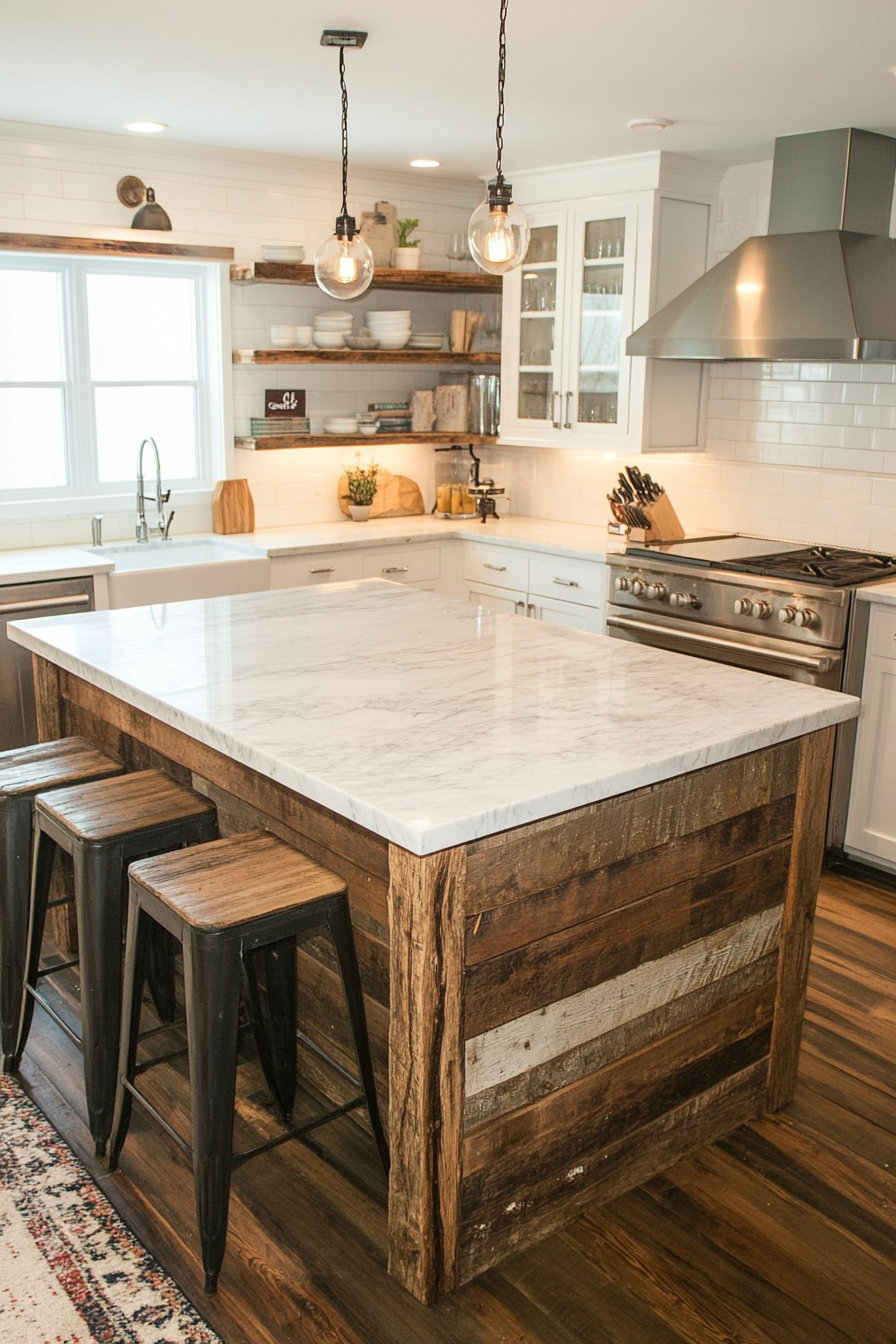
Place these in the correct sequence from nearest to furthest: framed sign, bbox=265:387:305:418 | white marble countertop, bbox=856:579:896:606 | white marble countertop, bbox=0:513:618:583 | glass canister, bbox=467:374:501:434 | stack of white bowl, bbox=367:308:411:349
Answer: white marble countertop, bbox=856:579:896:606, white marble countertop, bbox=0:513:618:583, framed sign, bbox=265:387:305:418, stack of white bowl, bbox=367:308:411:349, glass canister, bbox=467:374:501:434

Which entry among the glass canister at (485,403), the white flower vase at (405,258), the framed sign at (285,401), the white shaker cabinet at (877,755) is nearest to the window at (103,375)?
the framed sign at (285,401)

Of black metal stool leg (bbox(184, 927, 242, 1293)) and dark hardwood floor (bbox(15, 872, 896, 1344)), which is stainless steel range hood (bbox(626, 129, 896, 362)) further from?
black metal stool leg (bbox(184, 927, 242, 1293))

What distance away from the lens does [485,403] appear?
18.9ft

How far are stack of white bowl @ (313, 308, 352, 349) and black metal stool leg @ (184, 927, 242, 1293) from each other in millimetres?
3873

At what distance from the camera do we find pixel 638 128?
4219mm

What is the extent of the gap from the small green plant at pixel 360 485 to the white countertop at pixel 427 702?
7.41 feet

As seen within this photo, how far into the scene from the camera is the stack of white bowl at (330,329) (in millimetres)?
5309

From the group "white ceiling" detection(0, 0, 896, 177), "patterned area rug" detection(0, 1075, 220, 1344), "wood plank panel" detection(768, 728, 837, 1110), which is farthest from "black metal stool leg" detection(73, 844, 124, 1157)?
"white ceiling" detection(0, 0, 896, 177)

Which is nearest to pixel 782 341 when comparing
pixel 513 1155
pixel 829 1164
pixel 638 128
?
pixel 638 128

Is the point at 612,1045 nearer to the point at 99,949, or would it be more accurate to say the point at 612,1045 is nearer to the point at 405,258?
the point at 99,949

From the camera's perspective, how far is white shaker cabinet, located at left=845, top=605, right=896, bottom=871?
12.7ft

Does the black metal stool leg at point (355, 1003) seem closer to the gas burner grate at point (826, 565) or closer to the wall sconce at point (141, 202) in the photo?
the gas burner grate at point (826, 565)

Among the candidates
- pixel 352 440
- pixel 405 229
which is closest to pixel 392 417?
pixel 352 440

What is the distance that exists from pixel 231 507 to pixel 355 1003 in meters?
3.42
